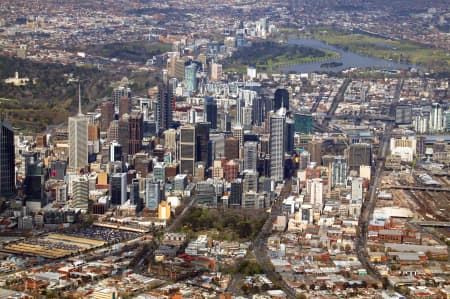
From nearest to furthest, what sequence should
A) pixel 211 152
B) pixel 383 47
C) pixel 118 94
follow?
pixel 211 152
pixel 118 94
pixel 383 47

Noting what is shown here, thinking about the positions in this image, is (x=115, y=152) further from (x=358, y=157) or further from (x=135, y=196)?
(x=358, y=157)

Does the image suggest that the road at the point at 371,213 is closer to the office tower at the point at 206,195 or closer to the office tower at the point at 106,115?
the office tower at the point at 206,195

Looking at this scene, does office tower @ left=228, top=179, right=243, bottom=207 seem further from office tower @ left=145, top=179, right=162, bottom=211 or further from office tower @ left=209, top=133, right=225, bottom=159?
office tower @ left=209, top=133, right=225, bottom=159

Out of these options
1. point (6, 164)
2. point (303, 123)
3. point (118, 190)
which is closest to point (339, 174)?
→ point (118, 190)

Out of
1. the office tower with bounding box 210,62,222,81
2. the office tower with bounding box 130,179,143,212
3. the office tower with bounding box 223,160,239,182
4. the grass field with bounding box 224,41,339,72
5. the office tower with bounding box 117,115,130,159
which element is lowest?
the office tower with bounding box 130,179,143,212

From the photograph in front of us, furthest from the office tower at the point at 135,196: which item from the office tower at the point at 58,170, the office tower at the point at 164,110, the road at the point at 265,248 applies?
the office tower at the point at 164,110

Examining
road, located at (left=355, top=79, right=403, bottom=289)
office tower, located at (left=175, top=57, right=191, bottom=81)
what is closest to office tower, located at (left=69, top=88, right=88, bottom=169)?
road, located at (left=355, top=79, right=403, bottom=289)
